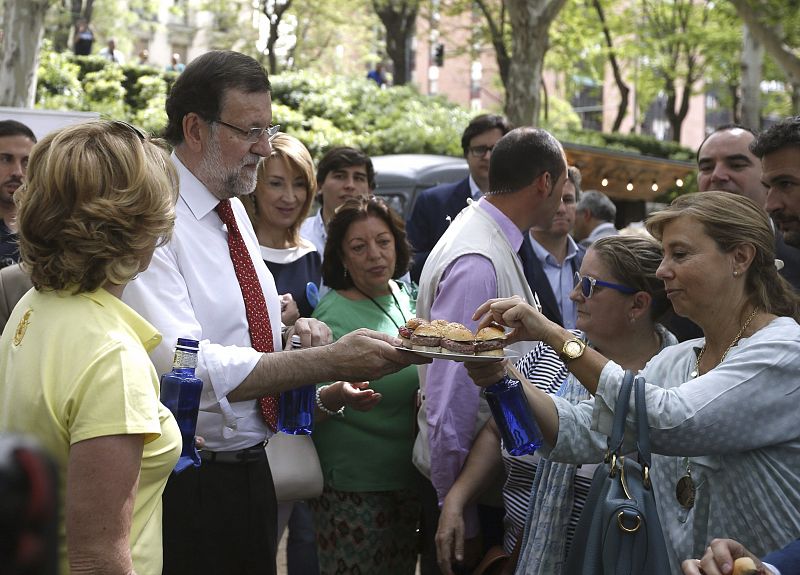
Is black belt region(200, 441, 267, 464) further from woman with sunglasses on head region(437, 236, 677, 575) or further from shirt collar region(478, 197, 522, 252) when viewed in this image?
shirt collar region(478, 197, 522, 252)

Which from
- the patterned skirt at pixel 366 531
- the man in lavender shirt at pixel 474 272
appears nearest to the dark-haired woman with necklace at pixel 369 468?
the patterned skirt at pixel 366 531

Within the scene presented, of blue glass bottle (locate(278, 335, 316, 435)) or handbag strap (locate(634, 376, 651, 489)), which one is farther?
blue glass bottle (locate(278, 335, 316, 435))

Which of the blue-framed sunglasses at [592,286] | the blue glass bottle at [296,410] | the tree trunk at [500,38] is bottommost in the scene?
the blue glass bottle at [296,410]

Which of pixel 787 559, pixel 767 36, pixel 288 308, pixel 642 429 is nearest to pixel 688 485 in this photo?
pixel 642 429

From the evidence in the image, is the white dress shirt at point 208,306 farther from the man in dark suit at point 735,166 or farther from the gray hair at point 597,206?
the gray hair at point 597,206

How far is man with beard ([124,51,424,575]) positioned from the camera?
3.34m

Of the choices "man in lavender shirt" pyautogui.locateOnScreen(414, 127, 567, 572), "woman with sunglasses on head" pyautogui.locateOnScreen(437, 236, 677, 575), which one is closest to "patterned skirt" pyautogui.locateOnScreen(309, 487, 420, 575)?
"man in lavender shirt" pyautogui.locateOnScreen(414, 127, 567, 572)

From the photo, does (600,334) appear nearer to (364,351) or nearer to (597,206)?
(364,351)

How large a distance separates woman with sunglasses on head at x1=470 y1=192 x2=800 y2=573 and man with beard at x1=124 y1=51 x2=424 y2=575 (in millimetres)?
625

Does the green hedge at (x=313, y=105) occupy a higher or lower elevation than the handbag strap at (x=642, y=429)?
higher

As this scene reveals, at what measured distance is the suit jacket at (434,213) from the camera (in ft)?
23.5

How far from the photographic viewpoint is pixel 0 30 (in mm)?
14773

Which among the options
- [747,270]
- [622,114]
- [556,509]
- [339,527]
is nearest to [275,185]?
[339,527]

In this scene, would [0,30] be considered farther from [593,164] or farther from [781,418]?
[781,418]
